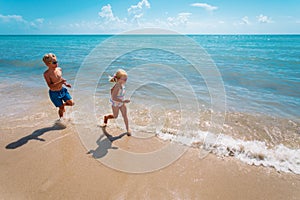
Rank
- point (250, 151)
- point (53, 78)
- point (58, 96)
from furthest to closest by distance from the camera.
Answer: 1. point (58, 96)
2. point (53, 78)
3. point (250, 151)

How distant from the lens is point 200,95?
686 cm

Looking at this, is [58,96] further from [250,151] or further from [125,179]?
[250,151]

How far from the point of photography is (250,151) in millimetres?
3301

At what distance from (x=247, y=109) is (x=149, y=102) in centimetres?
306

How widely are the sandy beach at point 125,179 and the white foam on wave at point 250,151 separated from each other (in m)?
0.16

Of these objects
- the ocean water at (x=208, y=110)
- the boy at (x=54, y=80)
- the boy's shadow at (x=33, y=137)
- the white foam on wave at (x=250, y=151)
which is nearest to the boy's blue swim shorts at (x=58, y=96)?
the boy at (x=54, y=80)

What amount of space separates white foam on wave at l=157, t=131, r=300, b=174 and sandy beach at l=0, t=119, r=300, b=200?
0.54 feet

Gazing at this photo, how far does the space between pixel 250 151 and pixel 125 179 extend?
7.50ft

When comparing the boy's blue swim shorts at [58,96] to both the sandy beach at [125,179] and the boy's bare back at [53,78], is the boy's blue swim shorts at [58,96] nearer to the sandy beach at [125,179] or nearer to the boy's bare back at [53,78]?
the boy's bare back at [53,78]

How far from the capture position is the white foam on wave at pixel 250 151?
304cm

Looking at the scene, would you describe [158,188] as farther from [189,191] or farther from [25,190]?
[25,190]

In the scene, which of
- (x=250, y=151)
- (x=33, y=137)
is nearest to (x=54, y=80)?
(x=33, y=137)

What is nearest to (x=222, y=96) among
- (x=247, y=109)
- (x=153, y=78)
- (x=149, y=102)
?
(x=247, y=109)

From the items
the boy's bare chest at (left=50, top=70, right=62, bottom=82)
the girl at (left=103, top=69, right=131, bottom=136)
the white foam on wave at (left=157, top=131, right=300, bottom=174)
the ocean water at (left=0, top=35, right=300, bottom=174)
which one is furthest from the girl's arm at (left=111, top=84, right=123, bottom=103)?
the boy's bare chest at (left=50, top=70, right=62, bottom=82)
